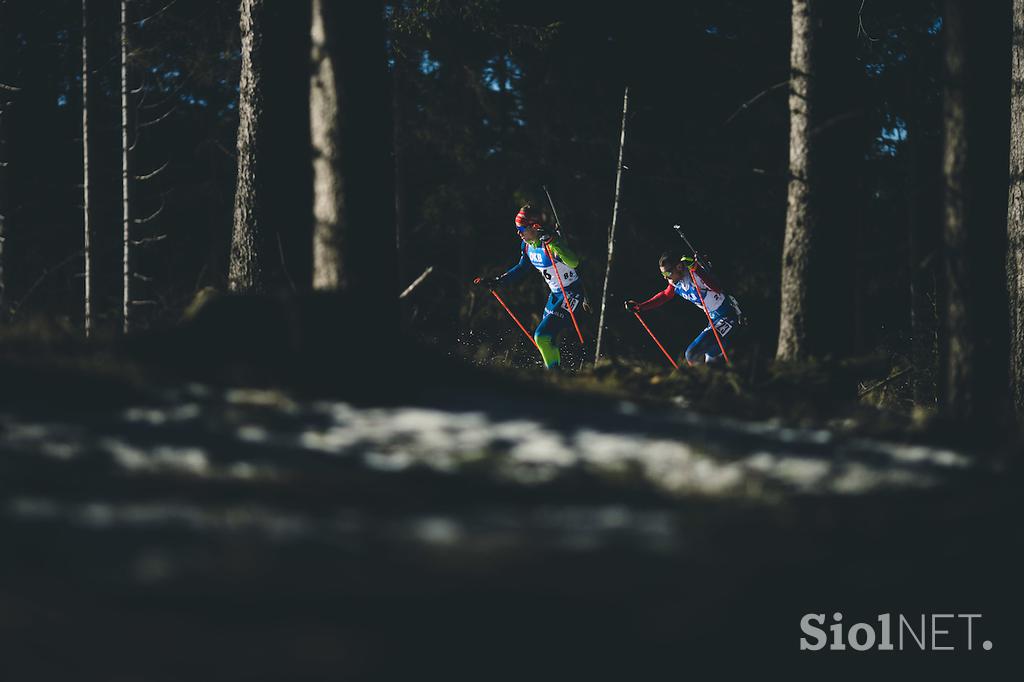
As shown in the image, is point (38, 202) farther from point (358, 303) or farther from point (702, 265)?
point (358, 303)

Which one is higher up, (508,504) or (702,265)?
(702,265)

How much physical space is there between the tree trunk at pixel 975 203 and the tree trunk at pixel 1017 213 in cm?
237

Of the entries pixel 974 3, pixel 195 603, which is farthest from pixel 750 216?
pixel 195 603

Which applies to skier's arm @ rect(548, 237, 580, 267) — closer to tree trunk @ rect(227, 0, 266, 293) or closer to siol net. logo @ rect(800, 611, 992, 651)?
tree trunk @ rect(227, 0, 266, 293)

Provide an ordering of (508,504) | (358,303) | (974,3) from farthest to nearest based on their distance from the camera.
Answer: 1. (974,3)
2. (358,303)
3. (508,504)

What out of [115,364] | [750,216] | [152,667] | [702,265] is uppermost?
[750,216]

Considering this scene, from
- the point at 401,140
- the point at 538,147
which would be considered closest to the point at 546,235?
the point at 401,140

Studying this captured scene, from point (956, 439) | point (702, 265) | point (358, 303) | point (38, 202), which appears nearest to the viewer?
point (956, 439)

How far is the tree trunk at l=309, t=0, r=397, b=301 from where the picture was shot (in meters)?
7.57

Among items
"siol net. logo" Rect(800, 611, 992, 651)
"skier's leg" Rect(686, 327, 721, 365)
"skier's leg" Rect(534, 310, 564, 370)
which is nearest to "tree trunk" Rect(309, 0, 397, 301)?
"siol net. logo" Rect(800, 611, 992, 651)

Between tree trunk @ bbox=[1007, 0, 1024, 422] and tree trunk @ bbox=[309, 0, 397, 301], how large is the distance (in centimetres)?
594

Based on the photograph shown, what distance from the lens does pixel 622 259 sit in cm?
1961

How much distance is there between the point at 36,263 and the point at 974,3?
17282 mm

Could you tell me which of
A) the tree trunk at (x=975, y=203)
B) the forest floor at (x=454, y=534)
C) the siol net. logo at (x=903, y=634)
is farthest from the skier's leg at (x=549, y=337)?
the siol net. logo at (x=903, y=634)
